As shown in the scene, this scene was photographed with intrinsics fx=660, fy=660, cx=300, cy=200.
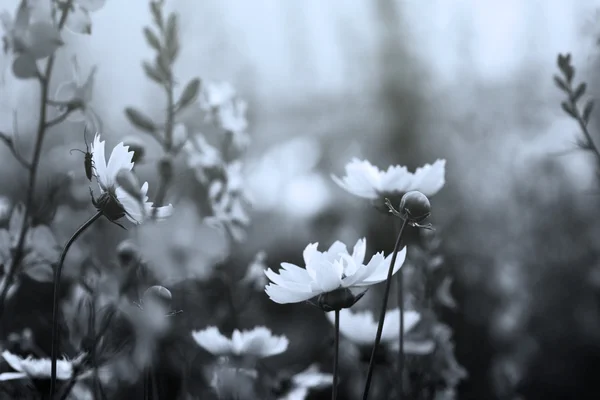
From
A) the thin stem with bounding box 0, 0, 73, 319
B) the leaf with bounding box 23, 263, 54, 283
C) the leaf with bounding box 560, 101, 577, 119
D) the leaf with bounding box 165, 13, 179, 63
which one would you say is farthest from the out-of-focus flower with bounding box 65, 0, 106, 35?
the leaf with bounding box 560, 101, 577, 119

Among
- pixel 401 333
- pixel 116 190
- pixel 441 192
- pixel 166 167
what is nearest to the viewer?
pixel 116 190

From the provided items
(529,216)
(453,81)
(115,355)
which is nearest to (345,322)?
(115,355)

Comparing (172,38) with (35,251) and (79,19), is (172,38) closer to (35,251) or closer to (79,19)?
(79,19)

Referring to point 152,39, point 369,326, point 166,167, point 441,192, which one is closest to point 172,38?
point 152,39

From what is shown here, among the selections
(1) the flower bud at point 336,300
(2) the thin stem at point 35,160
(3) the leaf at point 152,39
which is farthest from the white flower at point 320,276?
(3) the leaf at point 152,39

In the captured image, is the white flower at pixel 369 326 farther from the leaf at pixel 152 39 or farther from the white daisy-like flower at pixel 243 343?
the leaf at pixel 152 39

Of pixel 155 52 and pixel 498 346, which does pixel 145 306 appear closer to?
pixel 155 52
